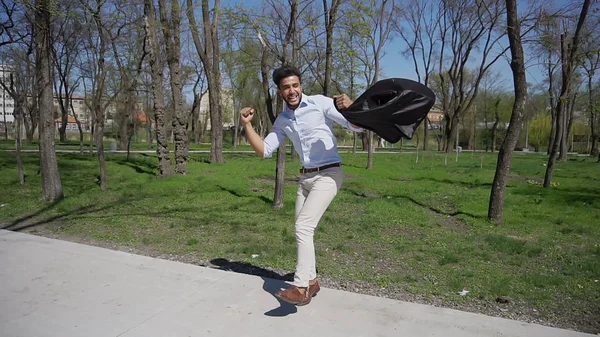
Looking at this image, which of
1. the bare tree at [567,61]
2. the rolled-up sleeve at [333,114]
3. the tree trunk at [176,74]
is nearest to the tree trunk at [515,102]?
the bare tree at [567,61]

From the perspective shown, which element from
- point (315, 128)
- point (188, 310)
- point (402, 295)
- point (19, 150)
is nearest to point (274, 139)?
point (315, 128)

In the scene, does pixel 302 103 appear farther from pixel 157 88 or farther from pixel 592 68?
pixel 592 68

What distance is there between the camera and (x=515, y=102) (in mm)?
8227

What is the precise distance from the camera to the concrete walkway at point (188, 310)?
11.6 feet

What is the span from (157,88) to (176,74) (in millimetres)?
1096

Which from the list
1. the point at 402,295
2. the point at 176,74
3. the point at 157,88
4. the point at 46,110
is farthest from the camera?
the point at 176,74

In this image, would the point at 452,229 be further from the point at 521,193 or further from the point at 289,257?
the point at 521,193

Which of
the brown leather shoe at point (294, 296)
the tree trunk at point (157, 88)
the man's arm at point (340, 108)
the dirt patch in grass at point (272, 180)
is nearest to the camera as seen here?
the brown leather shoe at point (294, 296)

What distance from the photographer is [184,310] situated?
392 centimetres

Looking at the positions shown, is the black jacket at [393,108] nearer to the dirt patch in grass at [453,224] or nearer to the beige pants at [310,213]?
the beige pants at [310,213]

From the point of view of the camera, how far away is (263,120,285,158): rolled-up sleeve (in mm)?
4141

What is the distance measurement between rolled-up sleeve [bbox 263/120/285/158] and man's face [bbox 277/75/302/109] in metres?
0.30

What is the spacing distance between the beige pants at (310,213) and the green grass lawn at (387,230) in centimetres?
149

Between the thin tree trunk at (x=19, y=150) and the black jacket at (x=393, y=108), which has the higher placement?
the black jacket at (x=393, y=108)
